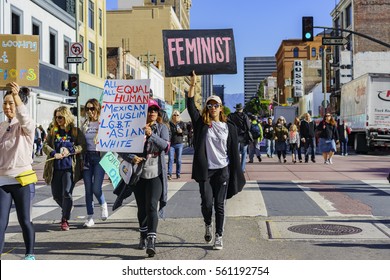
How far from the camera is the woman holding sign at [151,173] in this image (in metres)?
6.21

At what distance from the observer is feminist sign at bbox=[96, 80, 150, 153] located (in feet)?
20.5

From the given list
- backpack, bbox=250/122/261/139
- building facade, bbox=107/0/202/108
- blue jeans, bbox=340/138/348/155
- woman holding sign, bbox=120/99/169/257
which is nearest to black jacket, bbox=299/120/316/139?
backpack, bbox=250/122/261/139

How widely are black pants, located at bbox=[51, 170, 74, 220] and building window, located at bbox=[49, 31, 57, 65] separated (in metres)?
24.8

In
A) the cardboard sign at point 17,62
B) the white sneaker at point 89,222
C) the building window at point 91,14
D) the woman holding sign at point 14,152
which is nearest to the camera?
A: the woman holding sign at point 14,152

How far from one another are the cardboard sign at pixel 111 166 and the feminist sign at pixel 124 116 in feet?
3.21

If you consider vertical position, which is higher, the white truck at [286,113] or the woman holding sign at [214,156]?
the white truck at [286,113]

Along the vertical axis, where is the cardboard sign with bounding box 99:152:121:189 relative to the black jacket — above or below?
below

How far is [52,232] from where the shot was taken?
7.61 m

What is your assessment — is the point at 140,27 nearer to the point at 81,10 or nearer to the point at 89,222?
the point at 81,10

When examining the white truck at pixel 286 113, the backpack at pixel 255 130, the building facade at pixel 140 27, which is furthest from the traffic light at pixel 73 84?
the building facade at pixel 140 27

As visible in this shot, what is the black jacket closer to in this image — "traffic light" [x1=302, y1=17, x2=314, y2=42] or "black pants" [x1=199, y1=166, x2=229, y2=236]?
"traffic light" [x1=302, y1=17, x2=314, y2=42]

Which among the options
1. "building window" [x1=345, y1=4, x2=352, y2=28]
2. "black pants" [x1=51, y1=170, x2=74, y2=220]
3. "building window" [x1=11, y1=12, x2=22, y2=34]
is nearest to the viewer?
"black pants" [x1=51, y1=170, x2=74, y2=220]

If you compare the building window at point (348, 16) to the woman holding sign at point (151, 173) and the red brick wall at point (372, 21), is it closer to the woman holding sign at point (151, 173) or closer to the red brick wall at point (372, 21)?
the red brick wall at point (372, 21)
